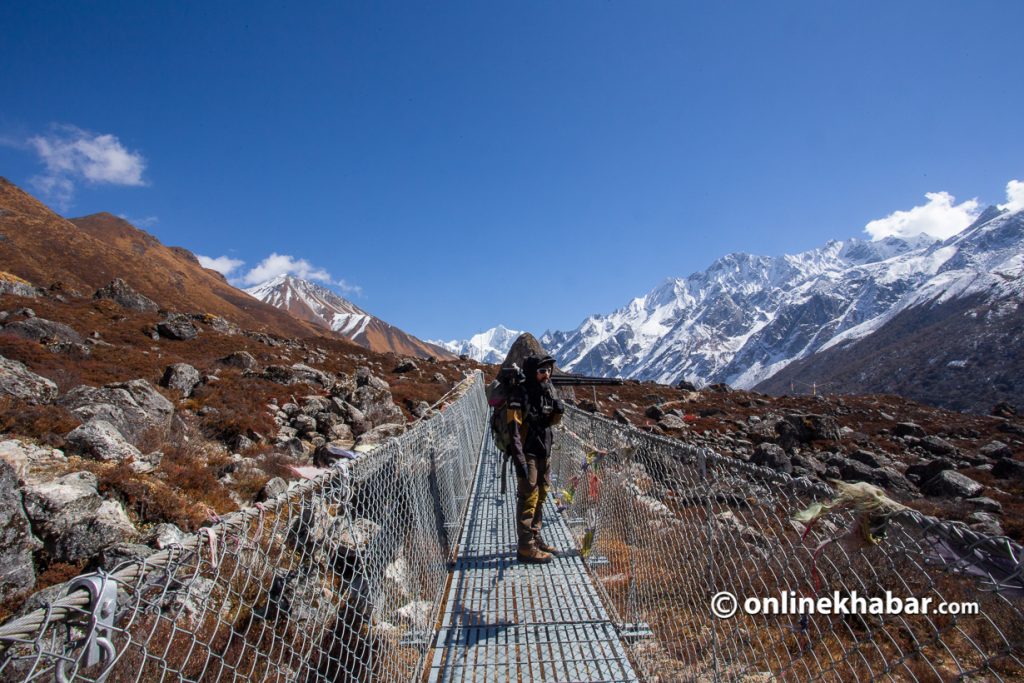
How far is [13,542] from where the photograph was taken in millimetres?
4523

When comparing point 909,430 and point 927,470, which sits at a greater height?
point 909,430

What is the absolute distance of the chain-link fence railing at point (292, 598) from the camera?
3.99 ft

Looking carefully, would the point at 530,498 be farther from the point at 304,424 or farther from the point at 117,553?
the point at 304,424

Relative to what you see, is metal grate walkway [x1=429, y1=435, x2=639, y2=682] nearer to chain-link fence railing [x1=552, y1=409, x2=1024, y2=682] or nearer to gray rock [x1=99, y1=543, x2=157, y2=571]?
chain-link fence railing [x1=552, y1=409, x2=1024, y2=682]

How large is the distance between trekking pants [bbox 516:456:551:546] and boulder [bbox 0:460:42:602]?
15.2 ft

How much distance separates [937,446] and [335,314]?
518 ft

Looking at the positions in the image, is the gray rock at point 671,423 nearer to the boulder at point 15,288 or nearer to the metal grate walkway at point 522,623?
the metal grate walkway at point 522,623

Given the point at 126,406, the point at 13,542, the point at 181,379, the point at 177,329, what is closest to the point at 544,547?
the point at 13,542

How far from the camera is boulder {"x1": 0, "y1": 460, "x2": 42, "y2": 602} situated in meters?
4.34

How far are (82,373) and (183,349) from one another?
7206 millimetres

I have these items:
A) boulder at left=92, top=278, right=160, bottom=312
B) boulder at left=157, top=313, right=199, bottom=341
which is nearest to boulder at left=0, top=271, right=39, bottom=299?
boulder at left=92, top=278, right=160, bottom=312

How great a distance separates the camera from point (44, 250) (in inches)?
1730

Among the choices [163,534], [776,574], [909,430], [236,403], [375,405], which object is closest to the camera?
[776,574]

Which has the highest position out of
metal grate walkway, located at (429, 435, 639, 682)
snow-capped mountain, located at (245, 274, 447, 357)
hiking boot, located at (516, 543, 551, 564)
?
snow-capped mountain, located at (245, 274, 447, 357)
